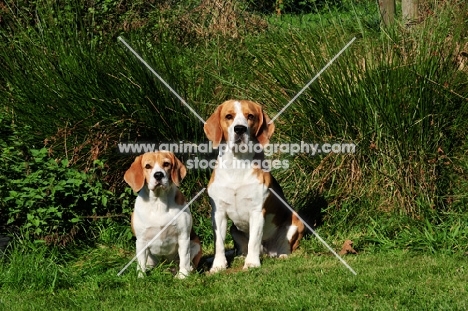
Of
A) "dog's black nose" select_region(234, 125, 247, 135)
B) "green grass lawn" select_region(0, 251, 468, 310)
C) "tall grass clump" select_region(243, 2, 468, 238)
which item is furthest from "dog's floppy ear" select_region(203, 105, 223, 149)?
"tall grass clump" select_region(243, 2, 468, 238)

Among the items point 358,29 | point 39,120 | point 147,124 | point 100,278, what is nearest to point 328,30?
point 358,29

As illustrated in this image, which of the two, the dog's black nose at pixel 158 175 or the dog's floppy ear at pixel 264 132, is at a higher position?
the dog's floppy ear at pixel 264 132

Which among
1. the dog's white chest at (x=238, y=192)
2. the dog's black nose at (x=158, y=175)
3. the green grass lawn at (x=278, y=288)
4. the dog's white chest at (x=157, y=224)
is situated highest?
the dog's black nose at (x=158, y=175)

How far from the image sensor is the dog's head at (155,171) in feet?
19.0

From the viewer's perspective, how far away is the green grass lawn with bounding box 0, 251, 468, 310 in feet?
16.7

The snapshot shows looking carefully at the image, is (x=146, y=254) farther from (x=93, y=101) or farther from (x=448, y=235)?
(x=448, y=235)

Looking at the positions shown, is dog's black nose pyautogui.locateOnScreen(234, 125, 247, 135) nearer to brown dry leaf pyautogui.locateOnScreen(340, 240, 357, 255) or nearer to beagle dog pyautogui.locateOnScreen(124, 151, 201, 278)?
beagle dog pyautogui.locateOnScreen(124, 151, 201, 278)

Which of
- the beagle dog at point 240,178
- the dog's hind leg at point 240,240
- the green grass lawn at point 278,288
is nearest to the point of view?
the green grass lawn at point 278,288

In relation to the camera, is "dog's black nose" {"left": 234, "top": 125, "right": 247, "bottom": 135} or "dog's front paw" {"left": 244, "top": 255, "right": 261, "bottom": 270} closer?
"dog's black nose" {"left": 234, "top": 125, "right": 247, "bottom": 135}

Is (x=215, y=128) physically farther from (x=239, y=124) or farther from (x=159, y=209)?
(x=159, y=209)

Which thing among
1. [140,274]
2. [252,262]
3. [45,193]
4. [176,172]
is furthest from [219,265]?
[45,193]

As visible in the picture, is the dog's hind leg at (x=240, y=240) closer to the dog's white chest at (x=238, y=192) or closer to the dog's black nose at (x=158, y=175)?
the dog's white chest at (x=238, y=192)

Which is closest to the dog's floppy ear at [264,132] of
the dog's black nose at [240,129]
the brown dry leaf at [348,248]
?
the dog's black nose at [240,129]

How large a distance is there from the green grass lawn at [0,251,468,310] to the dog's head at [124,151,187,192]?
72 cm
